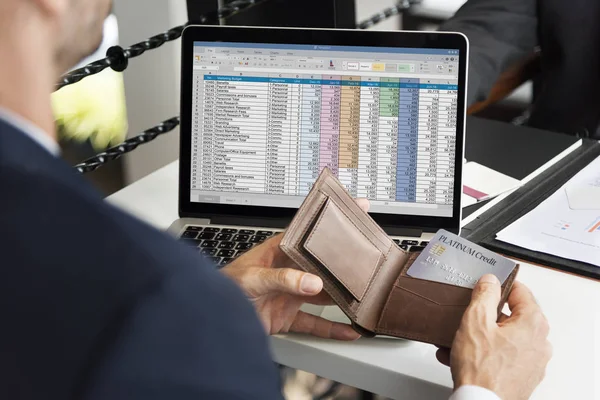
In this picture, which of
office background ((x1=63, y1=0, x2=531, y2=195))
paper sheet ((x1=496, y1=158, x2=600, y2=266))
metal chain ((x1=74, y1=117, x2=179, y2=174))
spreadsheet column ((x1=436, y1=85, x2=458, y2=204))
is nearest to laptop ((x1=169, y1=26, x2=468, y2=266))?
spreadsheet column ((x1=436, y1=85, x2=458, y2=204))

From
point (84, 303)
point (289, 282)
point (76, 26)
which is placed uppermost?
point (76, 26)

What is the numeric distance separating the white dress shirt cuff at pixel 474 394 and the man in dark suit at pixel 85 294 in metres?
0.36

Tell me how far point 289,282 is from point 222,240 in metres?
0.25

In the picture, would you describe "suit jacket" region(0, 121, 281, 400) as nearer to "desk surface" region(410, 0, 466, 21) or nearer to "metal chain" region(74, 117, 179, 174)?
"metal chain" region(74, 117, 179, 174)

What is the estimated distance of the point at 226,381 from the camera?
401mm

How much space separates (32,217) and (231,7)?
108cm

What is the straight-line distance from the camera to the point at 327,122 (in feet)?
3.47

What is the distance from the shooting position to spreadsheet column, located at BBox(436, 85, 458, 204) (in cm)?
104

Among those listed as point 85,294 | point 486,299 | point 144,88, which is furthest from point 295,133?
point 144,88

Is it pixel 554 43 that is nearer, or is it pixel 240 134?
pixel 240 134

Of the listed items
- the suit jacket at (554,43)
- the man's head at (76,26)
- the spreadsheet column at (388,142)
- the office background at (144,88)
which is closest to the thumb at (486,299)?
the spreadsheet column at (388,142)

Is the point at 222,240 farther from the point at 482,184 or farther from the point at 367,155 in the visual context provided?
the point at 482,184

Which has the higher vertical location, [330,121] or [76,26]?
[76,26]

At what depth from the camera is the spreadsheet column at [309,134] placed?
1055mm
